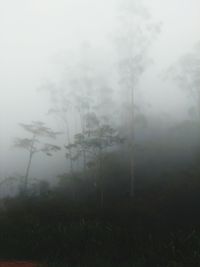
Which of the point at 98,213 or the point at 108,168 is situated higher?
the point at 108,168

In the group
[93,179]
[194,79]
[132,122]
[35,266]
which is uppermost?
[194,79]

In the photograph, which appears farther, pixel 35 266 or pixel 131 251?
pixel 131 251

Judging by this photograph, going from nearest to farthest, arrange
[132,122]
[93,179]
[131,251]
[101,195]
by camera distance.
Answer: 1. [131,251]
2. [101,195]
3. [132,122]
4. [93,179]

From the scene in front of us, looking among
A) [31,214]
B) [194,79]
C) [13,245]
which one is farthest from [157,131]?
[13,245]

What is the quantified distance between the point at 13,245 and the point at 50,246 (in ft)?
4.34

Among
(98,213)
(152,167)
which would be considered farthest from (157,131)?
(98,213)

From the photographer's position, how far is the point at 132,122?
2603cm

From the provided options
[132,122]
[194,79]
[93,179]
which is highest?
[194,79]

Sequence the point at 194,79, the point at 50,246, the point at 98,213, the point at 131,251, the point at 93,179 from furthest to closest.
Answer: the point at 194,79 → the point at 93,179 → the point at 98,213 → the point at 50,246 → the point at 131,251

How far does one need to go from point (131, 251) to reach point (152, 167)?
51.9 feet

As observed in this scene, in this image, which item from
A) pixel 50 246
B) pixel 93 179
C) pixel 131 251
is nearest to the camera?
pixel 131 251

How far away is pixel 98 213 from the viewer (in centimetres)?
1969

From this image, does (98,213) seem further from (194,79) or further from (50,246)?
(194,79)

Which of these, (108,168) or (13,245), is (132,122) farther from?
(13,245)
